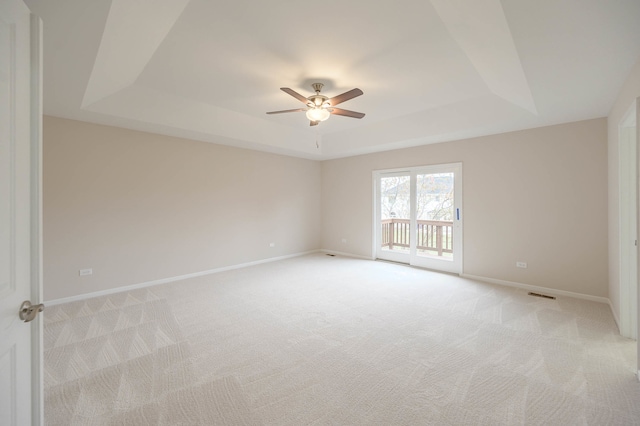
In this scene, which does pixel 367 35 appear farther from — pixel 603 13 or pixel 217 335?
pixel 217 335

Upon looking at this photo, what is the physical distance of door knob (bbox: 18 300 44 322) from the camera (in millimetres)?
1043

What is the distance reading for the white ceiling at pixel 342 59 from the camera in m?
2.00

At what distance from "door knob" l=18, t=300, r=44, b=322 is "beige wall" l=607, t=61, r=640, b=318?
4322mm

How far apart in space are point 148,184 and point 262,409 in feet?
13.0

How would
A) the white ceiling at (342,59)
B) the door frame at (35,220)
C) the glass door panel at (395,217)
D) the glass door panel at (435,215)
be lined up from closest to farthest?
the door frame at (35,220) → the white ceiling at (342,59) → the glass door panel at (435,215) → the glass door panel at (395,217)

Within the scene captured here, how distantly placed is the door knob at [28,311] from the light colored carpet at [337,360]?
1.10 m

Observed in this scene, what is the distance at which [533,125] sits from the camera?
13.3 feet

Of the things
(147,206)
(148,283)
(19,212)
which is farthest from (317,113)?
(148,283)

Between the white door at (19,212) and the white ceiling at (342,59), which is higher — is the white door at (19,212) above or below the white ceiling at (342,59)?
below

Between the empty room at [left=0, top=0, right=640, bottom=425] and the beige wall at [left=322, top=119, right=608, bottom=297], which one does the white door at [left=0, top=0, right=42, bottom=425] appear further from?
the beige wall at [left=322, top=119, right=608, bottom=297]

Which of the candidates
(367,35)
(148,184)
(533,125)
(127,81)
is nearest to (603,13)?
(367,35)

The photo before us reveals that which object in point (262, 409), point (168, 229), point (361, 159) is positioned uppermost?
point (361, 159)

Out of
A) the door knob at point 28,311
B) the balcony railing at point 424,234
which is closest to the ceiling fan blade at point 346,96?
the door knob at point 28,311

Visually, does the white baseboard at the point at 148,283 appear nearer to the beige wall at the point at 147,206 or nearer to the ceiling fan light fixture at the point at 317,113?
the beige wall at the point at 147,206
